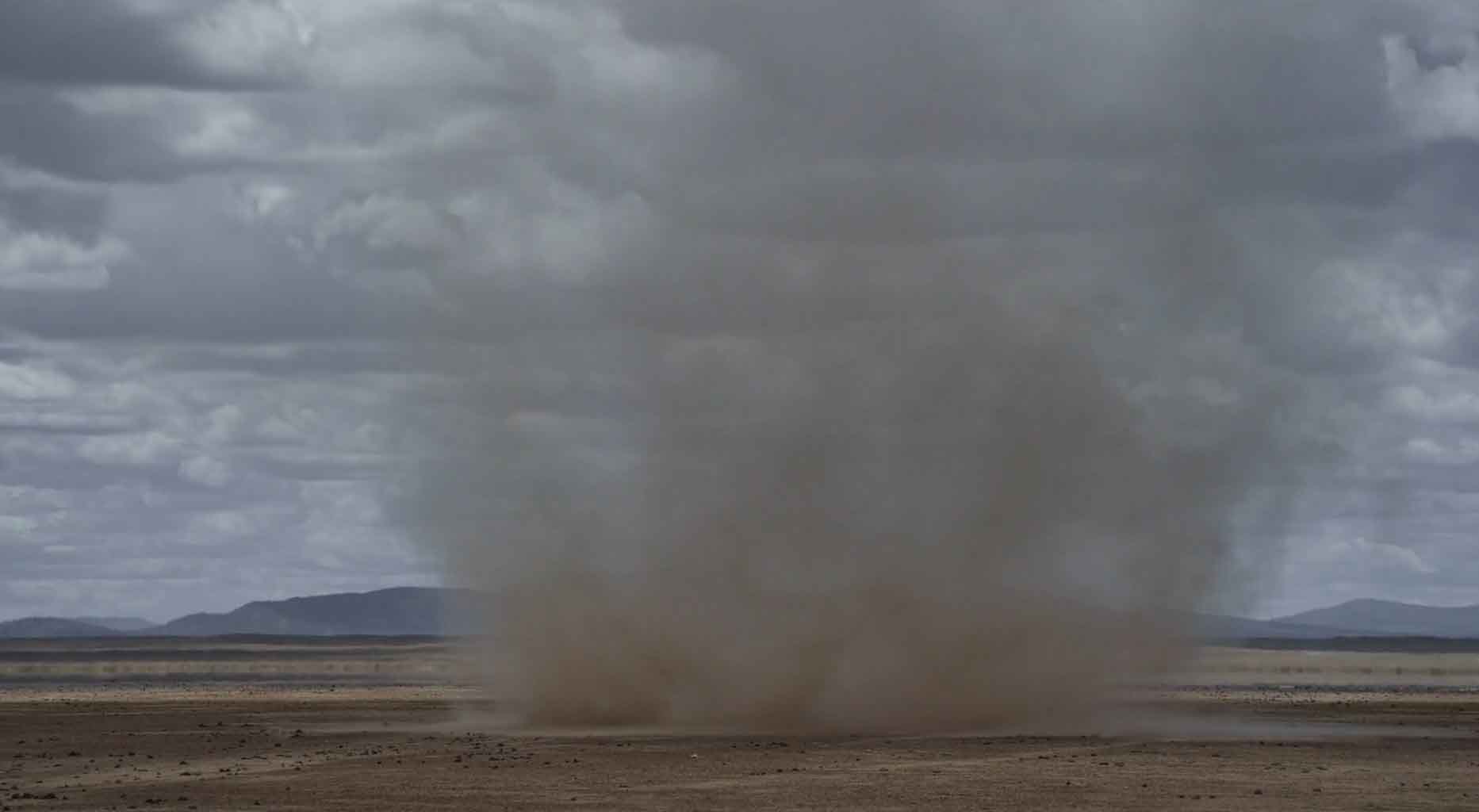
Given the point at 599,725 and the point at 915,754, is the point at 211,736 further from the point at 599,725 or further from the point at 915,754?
the point at 915,754

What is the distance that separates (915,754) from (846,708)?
16267 mm

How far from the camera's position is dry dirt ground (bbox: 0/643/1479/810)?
5572cm

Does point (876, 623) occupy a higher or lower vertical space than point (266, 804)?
higher

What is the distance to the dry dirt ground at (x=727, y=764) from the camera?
55.7 m

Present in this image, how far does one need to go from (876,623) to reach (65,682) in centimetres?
10801

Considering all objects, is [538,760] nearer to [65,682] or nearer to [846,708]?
[846,708]

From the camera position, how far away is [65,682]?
17662cm

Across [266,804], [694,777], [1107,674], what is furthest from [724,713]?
[266,804]

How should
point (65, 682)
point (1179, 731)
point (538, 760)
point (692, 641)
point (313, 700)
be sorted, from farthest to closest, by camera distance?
1. point (65, 682)
2. point (313, 700)
3. point (692, 641)
4. point (1179, 731)
5. point (538, 760)

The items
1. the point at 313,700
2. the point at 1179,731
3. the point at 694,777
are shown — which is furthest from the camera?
the point at 313,700

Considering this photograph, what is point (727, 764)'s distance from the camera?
67.1 m

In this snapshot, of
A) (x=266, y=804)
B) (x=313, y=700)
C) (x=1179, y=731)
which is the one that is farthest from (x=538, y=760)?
(x=313, y=700)

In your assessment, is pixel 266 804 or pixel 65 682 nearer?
pixel 266 804

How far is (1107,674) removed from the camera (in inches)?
3568
